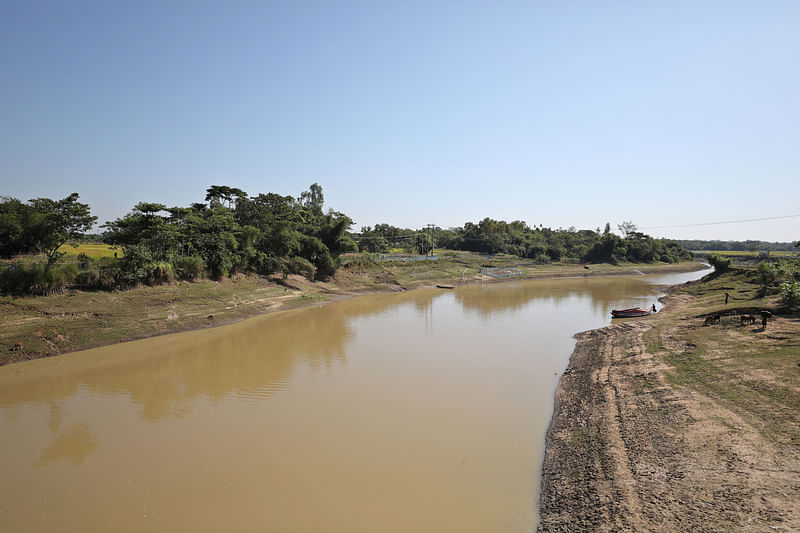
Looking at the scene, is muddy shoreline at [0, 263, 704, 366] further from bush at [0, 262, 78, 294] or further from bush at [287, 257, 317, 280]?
bush at [287, 257, 317, 280]

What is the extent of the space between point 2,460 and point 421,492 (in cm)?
987

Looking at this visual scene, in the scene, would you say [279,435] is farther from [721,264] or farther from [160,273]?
[721,264]

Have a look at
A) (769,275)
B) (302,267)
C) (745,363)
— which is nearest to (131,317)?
(302,267)

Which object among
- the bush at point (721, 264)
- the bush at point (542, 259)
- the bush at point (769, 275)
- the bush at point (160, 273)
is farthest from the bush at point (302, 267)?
the bush at point (542, 259)

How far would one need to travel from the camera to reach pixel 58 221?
72.3ft

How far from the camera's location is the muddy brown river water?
24.8 ft

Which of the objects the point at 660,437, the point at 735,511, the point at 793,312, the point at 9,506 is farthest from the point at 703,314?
the point at 9,506

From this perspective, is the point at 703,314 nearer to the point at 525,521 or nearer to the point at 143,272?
the point at 525,521

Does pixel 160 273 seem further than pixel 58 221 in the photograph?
Yes

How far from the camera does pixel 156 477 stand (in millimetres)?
8656

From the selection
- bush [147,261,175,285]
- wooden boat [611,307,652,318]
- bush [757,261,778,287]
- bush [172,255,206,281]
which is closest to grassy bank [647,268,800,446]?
bush [757,261,778,287]

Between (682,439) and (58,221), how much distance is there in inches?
1144

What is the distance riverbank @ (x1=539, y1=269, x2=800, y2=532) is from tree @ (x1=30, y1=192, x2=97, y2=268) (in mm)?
26075

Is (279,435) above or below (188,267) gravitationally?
below
